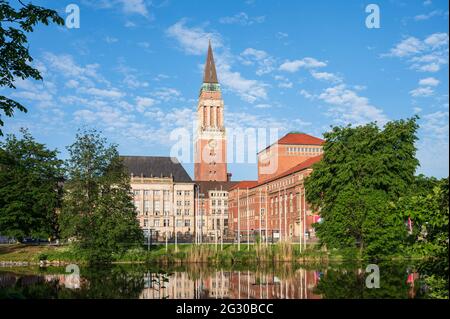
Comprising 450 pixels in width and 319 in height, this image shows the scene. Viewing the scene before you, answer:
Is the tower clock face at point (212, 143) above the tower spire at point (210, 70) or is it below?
below

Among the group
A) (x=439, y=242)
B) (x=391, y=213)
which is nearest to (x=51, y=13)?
(x=391, y=213)

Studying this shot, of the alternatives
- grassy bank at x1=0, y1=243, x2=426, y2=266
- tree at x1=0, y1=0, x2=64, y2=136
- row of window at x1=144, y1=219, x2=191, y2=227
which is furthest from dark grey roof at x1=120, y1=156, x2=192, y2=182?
tree at x1=0, y1=0, x2=64, y2=136

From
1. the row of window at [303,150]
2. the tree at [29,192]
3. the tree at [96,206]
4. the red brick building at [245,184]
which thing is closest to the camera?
the tree at [96,206]

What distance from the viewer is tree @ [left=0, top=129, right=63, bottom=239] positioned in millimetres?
55688

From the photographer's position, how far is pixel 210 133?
517 ft

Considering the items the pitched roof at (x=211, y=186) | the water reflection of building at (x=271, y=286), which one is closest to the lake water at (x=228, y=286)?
the water reflection of building at (x=271, y=286)

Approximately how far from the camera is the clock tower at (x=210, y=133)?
157 metres

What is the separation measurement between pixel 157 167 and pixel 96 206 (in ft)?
278

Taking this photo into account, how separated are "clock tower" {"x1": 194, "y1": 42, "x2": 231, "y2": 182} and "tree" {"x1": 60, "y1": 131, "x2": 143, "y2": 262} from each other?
349ft

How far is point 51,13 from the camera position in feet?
48.0

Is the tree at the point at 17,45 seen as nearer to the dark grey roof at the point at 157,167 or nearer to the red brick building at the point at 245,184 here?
the red brick building at the point at 245,184

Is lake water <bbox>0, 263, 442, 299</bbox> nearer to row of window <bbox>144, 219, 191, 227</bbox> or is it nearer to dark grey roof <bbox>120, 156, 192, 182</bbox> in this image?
row of window <bbox>144, 219, 191, 227</bbox>

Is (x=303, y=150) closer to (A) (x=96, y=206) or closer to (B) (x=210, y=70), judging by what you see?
(B) (x=210, y=70)

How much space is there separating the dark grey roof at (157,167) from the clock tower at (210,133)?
2247 centimetres
